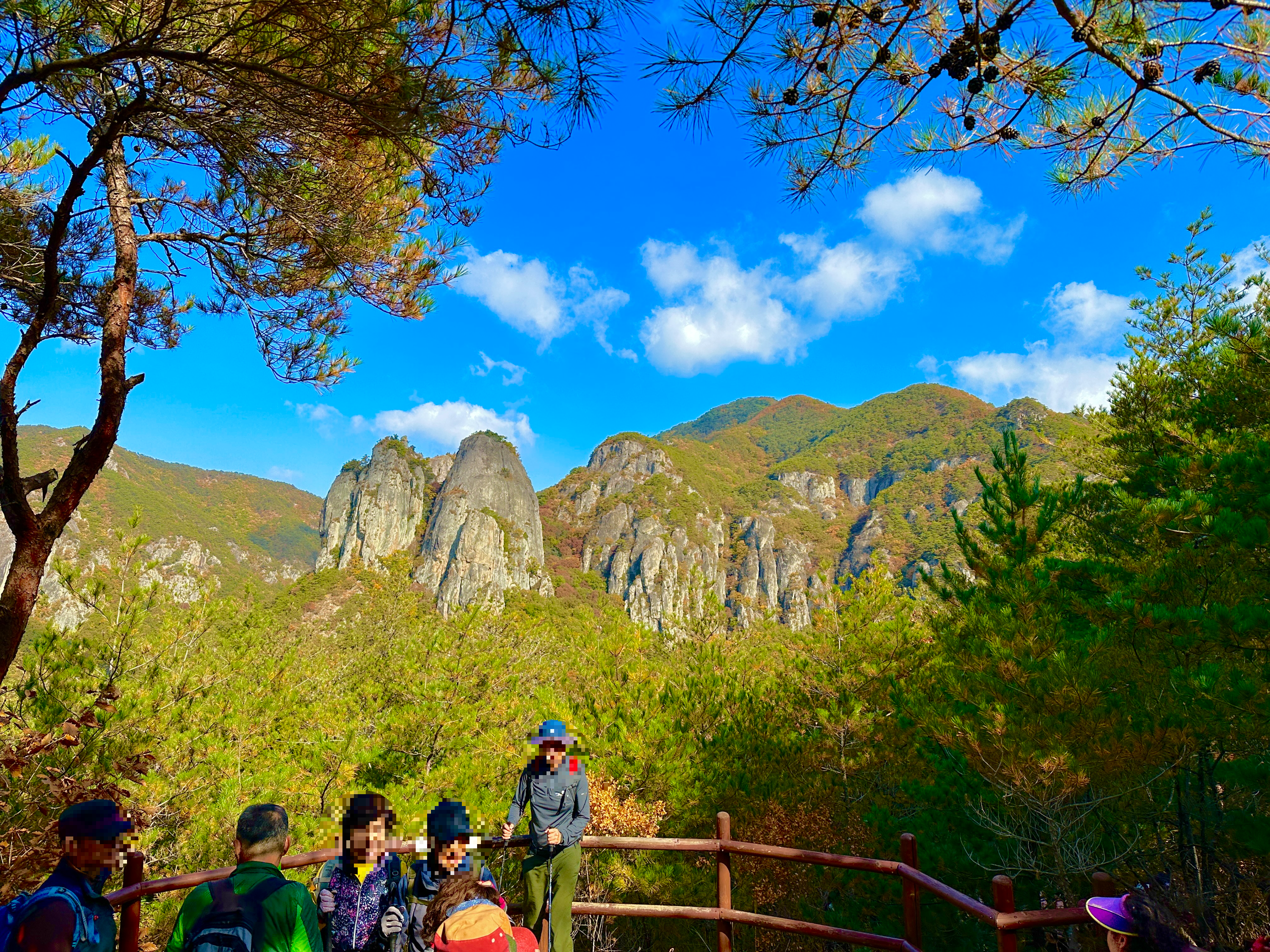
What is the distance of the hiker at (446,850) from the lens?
2.04m

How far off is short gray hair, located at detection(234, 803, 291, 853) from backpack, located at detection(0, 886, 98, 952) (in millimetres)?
391

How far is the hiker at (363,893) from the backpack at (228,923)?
1.62 feet

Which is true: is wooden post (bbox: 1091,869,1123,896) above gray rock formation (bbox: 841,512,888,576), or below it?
below

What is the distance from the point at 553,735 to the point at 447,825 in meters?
1.09

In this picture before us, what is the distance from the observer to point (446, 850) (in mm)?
2049

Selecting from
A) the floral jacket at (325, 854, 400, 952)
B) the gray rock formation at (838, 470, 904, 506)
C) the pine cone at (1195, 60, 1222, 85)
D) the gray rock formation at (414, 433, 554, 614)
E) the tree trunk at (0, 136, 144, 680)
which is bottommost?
the floral jacket at (325, 854, 400, 952)

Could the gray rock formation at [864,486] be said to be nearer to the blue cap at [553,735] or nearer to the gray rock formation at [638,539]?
the gray rock formation at [638,539]

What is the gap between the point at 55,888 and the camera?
157cm

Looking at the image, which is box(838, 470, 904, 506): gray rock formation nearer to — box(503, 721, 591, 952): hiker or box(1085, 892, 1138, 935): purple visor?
box(503, 721, 591, 952): hiker

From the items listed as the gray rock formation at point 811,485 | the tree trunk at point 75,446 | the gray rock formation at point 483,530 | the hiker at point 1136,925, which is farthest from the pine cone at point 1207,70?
the gray rock formation at point 811,485

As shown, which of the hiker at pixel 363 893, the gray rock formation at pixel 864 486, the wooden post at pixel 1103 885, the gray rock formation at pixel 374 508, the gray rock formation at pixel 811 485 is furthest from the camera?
the gray rock formation at pixel 811 485

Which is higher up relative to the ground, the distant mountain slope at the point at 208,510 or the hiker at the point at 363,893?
the distant mountain slope at the point at 208,510

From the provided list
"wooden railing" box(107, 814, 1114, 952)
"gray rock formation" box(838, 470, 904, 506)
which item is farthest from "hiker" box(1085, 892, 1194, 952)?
"gray rock formation" box(838, 470, 904, 506)

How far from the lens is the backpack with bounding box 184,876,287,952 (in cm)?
149
